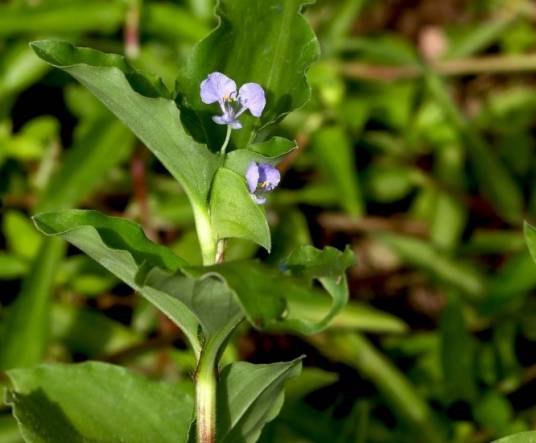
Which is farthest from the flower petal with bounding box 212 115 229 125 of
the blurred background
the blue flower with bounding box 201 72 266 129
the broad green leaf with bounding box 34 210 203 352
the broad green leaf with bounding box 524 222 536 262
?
the blurred background

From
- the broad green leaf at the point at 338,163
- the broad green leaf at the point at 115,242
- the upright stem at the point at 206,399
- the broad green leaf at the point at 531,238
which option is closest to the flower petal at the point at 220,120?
the broad green leaf at the point at 115,242

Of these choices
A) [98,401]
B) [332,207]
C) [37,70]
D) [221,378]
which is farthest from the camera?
[332,207]

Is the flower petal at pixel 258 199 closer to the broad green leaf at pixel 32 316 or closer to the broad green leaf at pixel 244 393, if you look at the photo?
the broad green leaf at pixel 244 393

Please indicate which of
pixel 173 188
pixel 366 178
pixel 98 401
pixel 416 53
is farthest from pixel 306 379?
pixel 416 53

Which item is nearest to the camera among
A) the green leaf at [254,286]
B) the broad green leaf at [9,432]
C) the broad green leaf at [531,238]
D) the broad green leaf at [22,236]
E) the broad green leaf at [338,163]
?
the green leaf at [254,286]

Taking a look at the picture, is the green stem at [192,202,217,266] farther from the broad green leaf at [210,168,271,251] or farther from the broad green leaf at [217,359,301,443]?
the broad green leaf at [217,359,301,443]

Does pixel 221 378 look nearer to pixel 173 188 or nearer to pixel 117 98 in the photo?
pixel 117 98

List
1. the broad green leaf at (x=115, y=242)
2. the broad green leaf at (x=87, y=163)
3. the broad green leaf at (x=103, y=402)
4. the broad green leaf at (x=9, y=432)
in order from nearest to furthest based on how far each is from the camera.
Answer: the broad green leaf at (x=115, y=242) < the broad green leaf at (x=103, y=402) < the broad green leaf at (x=9, y=432) < the broad green leaf at (x=87, y=163)
